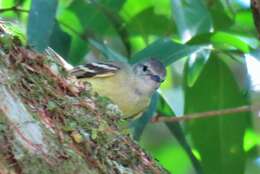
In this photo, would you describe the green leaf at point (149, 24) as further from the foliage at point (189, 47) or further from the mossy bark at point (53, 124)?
the mossy bark at point (53, 124)

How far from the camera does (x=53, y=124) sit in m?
3.56

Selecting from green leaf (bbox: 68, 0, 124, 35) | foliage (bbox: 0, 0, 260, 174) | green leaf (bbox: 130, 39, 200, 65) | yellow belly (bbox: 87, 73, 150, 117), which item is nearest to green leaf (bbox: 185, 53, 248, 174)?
foliage (bbox: 0, 0, 260, 174)

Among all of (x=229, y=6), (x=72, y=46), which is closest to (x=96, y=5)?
(x=72, y=46)

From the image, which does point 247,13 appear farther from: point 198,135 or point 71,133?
point 71,133

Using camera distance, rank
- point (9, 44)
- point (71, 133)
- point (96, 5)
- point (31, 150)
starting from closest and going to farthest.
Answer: point (31, 150)
point (71, 133)
point (9, 44)
point (96, 5)

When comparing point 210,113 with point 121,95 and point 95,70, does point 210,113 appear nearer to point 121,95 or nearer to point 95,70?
point 121,95

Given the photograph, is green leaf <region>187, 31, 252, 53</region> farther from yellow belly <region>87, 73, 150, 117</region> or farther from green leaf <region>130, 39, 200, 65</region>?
yellow belly <region>87, 73, 150, 117</region>

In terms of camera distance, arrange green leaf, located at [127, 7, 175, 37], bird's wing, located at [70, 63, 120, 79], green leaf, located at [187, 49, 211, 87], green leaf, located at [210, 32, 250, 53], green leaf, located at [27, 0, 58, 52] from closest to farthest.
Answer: green leaf, located at [27, 0, 58, 52] → green leaf, located at [210, 32, 250, 53] → bird's wing, located at [70, 63, 120, 79] → green leaf, located at [187, 49, 211, 87] → green leaf, located at [127, 7, 175, 37]

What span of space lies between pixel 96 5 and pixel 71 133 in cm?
227

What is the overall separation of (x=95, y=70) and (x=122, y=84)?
0.26 m

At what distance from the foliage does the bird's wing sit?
0.09m

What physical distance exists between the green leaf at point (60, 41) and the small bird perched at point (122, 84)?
0.16 meters

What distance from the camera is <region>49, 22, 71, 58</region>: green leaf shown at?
531cm

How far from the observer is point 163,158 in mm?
6934
